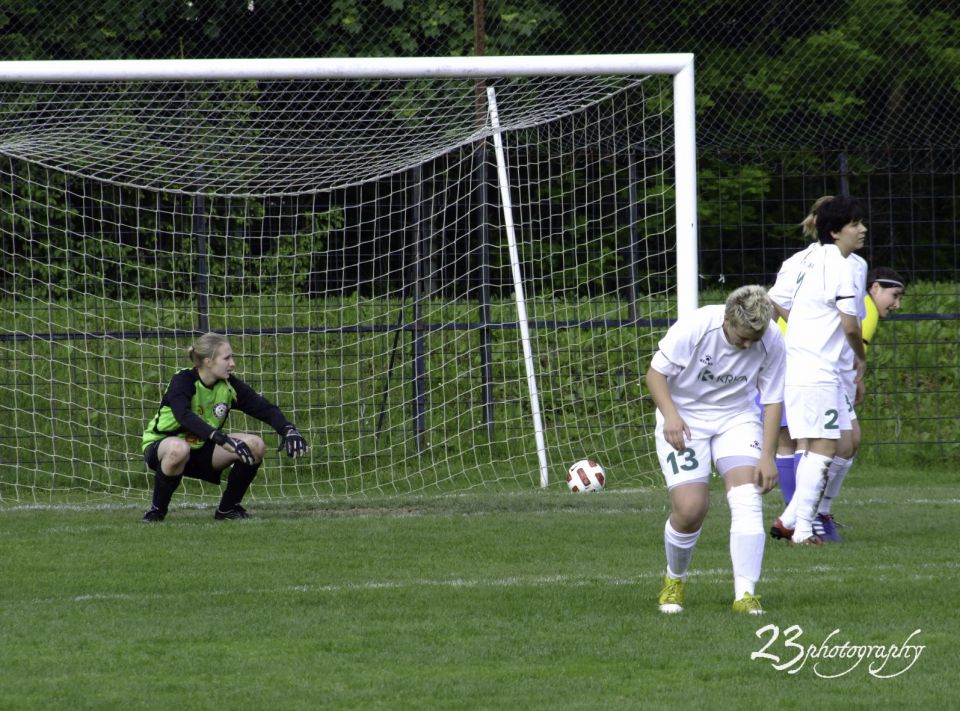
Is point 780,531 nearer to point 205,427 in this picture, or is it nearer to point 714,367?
point 714,367

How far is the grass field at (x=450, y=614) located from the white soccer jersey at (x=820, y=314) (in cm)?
101

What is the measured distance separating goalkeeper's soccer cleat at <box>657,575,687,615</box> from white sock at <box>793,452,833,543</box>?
85.8 inches

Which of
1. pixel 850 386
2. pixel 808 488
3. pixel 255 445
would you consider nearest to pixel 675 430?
pixel 808 488

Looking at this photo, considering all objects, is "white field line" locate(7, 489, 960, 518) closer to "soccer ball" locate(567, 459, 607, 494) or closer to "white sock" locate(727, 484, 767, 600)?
"soccer ball" locate(567, 459, 607, 494)

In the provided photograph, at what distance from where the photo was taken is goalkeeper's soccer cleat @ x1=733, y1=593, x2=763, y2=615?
610 centimetres

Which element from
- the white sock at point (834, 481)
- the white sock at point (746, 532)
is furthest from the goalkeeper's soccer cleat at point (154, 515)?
the white sock at point (746, 532)

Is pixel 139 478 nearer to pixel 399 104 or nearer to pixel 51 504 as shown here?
pixel 51 504

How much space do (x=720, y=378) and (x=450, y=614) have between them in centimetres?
149

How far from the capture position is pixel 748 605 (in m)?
Result: 6.12

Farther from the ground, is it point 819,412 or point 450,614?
point 819,412

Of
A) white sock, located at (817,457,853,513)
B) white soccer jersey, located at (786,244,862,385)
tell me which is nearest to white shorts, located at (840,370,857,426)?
white soccer jersey, located at (786,244,862,385)

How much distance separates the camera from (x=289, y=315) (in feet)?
43.6

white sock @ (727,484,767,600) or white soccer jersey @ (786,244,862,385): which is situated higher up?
white soccer jersey @ (786,244,862,385)

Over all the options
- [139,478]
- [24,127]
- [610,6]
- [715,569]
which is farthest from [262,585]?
[610,6]
